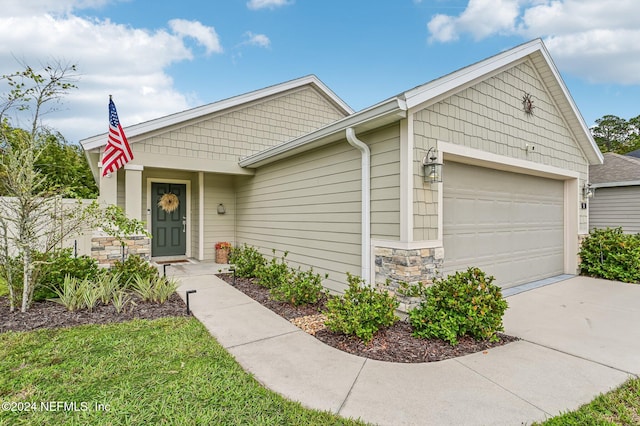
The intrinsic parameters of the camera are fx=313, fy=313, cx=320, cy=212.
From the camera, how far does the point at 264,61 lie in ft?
36.3

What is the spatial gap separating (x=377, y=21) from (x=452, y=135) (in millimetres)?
6222

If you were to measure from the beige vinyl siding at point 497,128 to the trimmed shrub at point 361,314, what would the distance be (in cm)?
105

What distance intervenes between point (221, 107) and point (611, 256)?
957 centimetres

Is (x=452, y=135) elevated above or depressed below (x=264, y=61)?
below

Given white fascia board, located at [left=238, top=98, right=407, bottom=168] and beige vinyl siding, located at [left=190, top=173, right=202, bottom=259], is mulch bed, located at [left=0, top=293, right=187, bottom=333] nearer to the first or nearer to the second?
white fascia board, located at [left=238, top=98, right=407, bottom=168]

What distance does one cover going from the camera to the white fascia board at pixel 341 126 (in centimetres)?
388

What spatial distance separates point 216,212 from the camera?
29.0ft

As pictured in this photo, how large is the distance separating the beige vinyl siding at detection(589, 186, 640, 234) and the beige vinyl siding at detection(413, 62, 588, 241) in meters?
3.28

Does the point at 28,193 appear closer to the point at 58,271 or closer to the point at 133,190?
the point at 58,271

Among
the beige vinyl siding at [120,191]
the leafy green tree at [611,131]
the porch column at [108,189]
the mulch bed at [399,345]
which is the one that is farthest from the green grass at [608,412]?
the leafy green tree at [611,131]

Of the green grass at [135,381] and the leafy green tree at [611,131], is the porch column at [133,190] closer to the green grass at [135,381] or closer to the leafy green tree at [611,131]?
the green grass at [135,381]

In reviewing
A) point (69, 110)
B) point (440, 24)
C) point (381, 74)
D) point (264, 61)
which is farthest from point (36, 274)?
point (440, 24)

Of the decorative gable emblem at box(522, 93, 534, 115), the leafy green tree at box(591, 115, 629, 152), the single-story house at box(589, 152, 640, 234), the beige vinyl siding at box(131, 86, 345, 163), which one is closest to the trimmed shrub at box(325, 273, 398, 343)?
the decorative gable emblem at box(522, 93, 534, 115)

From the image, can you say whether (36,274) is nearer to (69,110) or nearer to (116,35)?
(69,110)
